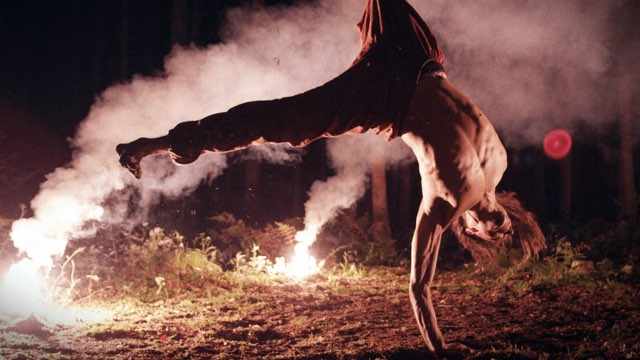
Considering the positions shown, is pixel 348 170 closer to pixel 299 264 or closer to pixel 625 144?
pixel 299 264

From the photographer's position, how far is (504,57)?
7.64 metres

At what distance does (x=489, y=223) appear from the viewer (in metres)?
4.11

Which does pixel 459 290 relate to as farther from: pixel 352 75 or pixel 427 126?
pixel 352 75

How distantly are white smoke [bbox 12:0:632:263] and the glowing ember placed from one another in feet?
8.86

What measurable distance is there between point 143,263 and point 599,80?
30.8ft

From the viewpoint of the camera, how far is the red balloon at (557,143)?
1236cm

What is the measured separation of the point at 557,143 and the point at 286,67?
28.8 feet

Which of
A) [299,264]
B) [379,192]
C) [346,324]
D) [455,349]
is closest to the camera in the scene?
[455,349]

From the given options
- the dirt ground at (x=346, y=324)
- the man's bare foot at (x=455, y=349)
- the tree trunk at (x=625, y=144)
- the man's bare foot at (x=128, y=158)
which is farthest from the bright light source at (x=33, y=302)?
the tree trunk at (x=625, y=144)

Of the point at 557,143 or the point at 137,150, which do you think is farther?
the point at 557,143

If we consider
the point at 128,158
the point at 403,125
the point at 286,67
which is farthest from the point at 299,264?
the point at 128,158

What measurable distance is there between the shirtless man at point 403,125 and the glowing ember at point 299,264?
4.51 m

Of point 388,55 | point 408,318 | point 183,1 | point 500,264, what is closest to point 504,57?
point 500,264

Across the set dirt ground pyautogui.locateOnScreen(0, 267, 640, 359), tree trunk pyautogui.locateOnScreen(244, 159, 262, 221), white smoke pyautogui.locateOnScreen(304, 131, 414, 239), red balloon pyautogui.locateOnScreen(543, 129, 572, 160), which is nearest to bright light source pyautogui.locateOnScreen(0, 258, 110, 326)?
dirt ground pyautogui.locateOnScreen(0, 267, 640, 359)
